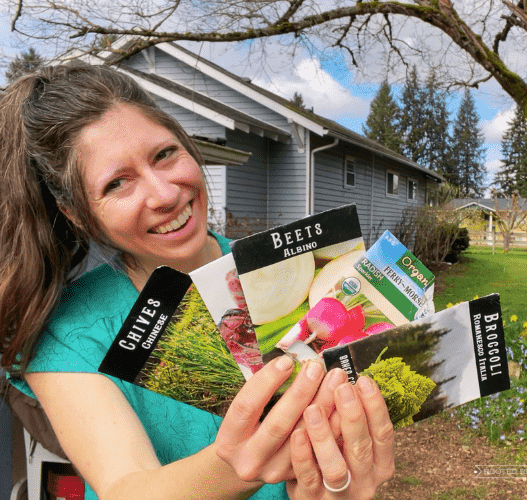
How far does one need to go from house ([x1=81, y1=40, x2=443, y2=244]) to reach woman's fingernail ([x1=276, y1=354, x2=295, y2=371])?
948 centimetres

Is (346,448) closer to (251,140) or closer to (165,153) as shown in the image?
(165,153)

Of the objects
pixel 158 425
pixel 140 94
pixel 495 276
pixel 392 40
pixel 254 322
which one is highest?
pixel 392 40

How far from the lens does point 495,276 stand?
601 inches

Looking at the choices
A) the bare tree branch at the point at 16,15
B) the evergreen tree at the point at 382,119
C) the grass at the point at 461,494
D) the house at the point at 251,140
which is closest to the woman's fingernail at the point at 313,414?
the grass at the point at 461,494

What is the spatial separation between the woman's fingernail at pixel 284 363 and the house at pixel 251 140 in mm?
9483

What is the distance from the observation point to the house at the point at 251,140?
1112 cm

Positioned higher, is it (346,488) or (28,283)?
(28,283)

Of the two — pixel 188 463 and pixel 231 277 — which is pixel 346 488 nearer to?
pixel 188 463

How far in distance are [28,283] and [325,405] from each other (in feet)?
2.23

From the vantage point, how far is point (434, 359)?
854 millimetres

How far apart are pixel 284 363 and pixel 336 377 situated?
0.09 metres

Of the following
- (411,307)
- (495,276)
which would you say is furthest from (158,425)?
(495,276)

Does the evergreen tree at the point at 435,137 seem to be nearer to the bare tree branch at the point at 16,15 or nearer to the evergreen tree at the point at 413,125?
the evergreen tree at the point at 413,125

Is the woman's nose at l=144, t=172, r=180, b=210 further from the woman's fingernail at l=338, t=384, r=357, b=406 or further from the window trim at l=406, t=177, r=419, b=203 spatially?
the window trim at l=406, t=177, r=419, b=203
